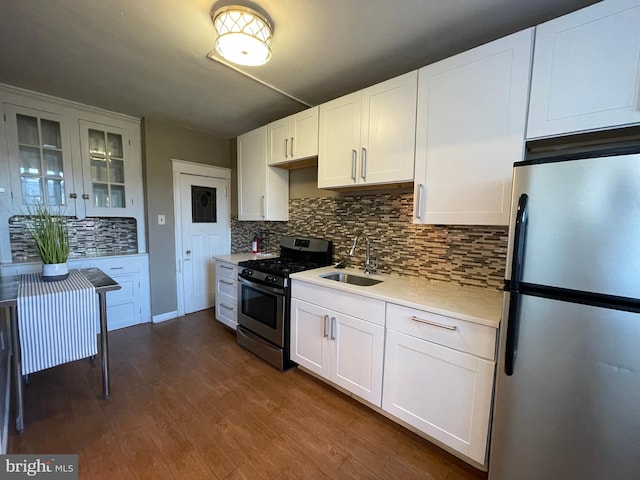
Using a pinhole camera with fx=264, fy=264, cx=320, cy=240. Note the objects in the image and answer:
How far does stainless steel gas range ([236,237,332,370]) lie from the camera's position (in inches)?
91.5

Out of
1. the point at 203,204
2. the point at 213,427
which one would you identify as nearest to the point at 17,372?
the point at 213,427

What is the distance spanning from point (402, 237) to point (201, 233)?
2764mm


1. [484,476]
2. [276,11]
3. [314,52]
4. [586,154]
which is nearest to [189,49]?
[276,11]

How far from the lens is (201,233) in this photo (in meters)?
3.70

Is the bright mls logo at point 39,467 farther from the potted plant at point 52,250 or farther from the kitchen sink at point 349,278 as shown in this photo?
the kitchen sink at point 349,278

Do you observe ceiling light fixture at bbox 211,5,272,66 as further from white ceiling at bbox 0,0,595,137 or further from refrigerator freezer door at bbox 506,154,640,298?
refrigerator freezer door at bbox 506,154,640,298

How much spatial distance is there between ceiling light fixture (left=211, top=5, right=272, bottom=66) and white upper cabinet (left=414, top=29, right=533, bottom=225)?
104 cm

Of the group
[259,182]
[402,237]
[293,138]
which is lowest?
[402,237]

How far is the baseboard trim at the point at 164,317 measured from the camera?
11.0ft

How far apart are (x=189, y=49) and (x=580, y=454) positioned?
9.91ft

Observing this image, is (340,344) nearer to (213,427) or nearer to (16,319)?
(213,427)

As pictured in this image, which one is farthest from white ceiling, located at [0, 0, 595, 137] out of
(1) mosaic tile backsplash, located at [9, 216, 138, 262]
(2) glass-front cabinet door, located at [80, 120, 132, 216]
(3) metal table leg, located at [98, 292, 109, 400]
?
(3) metal table leg, located at [98, 292, 109, 400]

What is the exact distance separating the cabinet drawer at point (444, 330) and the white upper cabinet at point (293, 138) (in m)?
1.59

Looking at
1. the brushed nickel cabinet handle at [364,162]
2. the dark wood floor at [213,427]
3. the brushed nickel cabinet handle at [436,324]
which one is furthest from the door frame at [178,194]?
the brushed nickel cabinet handle at [436,324]
